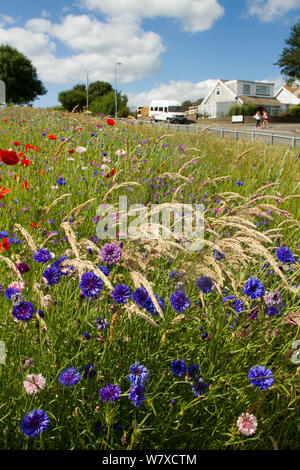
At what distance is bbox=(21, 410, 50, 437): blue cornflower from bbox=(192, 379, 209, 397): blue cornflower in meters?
0.60

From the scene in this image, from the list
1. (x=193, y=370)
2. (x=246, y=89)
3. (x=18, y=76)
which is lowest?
(x=193, y=370)

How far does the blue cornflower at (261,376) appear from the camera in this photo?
53.4 inches

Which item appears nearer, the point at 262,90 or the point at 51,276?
the point at 51,276

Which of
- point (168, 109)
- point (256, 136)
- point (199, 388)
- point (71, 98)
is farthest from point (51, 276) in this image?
point (71, 98)

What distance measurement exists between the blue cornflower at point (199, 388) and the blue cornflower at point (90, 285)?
0.57 m

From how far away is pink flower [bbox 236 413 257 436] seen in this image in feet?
4.31

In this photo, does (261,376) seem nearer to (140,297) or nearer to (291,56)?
(140,297)

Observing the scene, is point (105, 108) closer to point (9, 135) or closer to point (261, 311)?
point (9, 135)

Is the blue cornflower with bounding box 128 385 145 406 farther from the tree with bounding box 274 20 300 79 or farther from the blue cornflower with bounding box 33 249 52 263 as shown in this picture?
the tree with bounding box 274 20 300 79

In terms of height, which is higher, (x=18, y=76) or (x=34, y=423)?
(x=18, y=76)

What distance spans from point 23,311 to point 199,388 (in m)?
0.80

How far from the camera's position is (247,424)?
1326 mm

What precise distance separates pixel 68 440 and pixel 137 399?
0.39 meters

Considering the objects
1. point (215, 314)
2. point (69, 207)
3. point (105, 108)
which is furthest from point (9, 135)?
point (105, 108)
